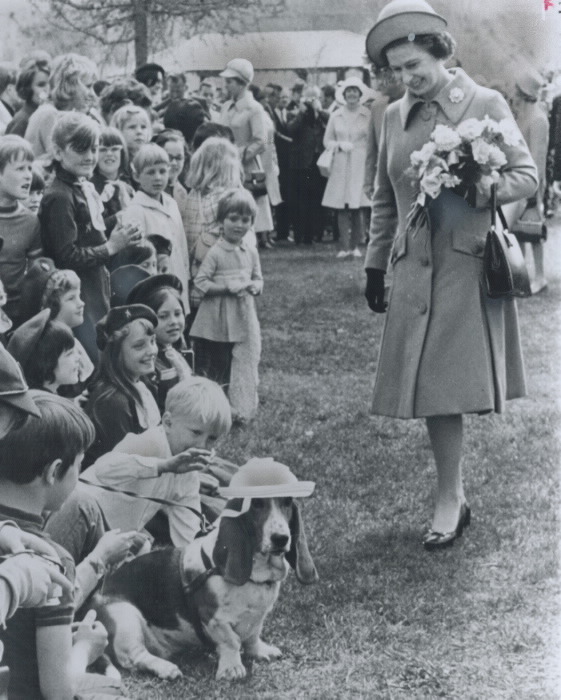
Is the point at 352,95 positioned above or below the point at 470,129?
above

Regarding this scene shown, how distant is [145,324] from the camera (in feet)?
14.5

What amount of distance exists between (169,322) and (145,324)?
11.8 inches

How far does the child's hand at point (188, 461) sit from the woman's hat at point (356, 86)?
8366 mm

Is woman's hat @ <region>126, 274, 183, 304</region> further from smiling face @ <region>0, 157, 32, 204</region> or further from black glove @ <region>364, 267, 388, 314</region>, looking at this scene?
black glove @ <region>364, 267, 388, 314</region>

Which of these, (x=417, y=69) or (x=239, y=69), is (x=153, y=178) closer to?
(x=239, y=69)

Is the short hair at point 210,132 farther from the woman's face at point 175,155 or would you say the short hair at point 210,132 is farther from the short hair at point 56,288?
the short hair at point 56,288

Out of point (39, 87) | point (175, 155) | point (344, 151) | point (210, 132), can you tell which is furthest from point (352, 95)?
point (39, 87)

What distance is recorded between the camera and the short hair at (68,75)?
521 cm

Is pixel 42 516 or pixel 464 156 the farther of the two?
pixel 464 156

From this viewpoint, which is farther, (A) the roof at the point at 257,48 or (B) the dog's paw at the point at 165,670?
(A) the roof at the point at 257,48

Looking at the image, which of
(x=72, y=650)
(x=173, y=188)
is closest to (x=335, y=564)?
(x=72, y=650)

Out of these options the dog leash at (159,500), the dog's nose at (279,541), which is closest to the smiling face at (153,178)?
the dog leash at (159,500)

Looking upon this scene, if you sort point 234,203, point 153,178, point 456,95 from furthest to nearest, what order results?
point 234,203, point 153,178, point 456,95

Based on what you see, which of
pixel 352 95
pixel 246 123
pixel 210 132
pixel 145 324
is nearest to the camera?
pixel 145 324
